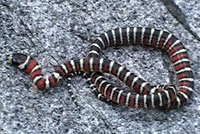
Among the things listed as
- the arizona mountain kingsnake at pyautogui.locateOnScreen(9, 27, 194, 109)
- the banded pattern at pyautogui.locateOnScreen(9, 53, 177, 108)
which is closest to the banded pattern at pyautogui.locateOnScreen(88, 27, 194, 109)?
the arizona mountain kingsnake at pyautogui.locateOnScreen(9, 27, 194, 109)

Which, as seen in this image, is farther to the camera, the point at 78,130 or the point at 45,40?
the point at 45,40

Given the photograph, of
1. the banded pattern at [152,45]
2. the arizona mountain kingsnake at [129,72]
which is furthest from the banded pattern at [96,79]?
the banded pattern at [152,45]

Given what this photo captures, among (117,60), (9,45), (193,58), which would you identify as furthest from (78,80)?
(193,58)

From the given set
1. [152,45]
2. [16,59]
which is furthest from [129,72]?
[16,59]

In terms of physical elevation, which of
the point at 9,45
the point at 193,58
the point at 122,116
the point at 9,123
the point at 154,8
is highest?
the point at 154,8

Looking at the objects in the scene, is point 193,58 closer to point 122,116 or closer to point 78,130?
point 122,116

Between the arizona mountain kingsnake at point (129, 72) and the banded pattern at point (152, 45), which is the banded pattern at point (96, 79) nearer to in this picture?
the arizona mountain kingsnake at point (129, 72)

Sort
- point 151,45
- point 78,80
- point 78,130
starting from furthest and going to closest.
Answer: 1. point 151,45
2. point 78,80
3. point 78,130

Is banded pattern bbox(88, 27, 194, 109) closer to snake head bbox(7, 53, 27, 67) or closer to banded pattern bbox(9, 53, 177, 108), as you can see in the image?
banded pattern bbox(9, 53, 177, 108)
